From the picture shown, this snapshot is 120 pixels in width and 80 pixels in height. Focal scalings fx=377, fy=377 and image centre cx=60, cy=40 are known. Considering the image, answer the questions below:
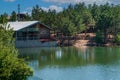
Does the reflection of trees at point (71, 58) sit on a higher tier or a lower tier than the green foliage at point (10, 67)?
lower

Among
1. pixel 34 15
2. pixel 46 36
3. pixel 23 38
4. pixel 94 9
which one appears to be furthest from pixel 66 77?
pixel 94 9

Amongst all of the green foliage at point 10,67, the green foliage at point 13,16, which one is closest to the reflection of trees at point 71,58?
the green foliage at point 10,67

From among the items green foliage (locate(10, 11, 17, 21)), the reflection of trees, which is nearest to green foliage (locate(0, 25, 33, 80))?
the reflection of trees

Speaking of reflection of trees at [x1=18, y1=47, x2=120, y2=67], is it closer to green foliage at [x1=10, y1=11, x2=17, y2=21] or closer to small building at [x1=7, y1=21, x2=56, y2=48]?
small building at [x1=7, y1=21, x2=56, y2=48]

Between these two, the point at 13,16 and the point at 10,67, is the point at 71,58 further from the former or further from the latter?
the point at 13,16

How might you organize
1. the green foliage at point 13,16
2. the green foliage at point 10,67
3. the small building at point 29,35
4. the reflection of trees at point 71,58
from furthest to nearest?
the green foliage at point 13,16
the small building at point 29,35
the reflection of trees at point 71,58
the green foliage at point 10,67

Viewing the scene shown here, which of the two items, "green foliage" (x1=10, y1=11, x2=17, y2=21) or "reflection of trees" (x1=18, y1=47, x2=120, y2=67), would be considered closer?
"reflection of trees" (x1=18, y1=47, x2=120, y2=67)

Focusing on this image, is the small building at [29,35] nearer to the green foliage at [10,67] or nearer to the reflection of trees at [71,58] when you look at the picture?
the reflection of trees at [71,58]

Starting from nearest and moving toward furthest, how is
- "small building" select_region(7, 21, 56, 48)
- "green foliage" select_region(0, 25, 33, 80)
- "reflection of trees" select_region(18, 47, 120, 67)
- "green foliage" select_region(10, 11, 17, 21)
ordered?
"green foliage" select_region(0, 25, 33, 80)
"reflection of trees" select_region(18, 47, 120, 67)
"small building" select_region(7, 21, 56, 48)
"green foliage" select_region(10, 11, 17, 21)

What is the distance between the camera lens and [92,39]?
8819cm

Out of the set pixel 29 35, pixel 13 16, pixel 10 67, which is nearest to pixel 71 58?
pixel 29 35

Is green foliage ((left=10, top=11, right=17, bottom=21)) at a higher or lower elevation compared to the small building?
higher

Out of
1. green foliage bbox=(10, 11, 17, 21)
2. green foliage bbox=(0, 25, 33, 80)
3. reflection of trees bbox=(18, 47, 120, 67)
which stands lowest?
reflection of trees bbox=(18, 47, 120, 67)

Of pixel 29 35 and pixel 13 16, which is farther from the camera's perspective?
pixel 13 16
